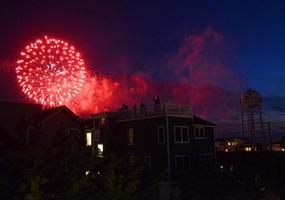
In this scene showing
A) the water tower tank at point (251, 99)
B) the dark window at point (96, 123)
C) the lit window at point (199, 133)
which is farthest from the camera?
the water tower tank at point (251, 99)

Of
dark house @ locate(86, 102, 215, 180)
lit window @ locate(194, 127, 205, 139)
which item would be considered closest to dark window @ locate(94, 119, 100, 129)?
dark house @ locate(86, 102, 215, 180)

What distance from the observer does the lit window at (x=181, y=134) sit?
47.2 meters

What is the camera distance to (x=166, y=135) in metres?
46.2

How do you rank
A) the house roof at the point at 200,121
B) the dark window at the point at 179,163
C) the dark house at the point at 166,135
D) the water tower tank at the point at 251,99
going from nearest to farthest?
the dark house at the point at 166,135 → the dark window at the point at 179,163 → the house roof at the point at 200,121 → the water tower tank at the point at 251,99

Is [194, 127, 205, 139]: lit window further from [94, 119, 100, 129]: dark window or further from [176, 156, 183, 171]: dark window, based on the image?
[94, 119, 100, 129]: dark window

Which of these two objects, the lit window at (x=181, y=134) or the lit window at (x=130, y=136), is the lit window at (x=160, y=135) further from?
the lit window at (x=130, y=136)

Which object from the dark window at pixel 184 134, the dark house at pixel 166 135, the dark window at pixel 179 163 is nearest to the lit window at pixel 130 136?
the dark house at pixel 166 135

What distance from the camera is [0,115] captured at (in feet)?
111

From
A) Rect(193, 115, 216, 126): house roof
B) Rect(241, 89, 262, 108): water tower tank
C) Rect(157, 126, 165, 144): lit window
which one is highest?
Rect(241, 89, 262, 108): water tower tank

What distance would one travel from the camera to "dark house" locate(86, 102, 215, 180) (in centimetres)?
4628

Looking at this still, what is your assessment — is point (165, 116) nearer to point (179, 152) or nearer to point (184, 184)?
point (179, 152)

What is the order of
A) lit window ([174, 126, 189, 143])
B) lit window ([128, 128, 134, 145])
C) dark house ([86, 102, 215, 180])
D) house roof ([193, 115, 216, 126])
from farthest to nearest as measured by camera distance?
house roof ([193, 115, 216, 126])
lit window ([128, 128, 134, 145])
lit window ([174, 126, 189, 143])
dark house ([86, 102, 215, 180])

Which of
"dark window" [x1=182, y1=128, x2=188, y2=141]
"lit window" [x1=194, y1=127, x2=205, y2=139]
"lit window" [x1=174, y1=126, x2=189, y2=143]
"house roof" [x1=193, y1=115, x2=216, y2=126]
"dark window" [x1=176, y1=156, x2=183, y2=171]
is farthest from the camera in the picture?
"house roof" [x1=193, y1=115, x2=216, y2=126]

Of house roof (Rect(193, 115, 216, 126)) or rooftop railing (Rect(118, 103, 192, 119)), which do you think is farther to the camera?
house roof (Rect(193, 115, 216, 126))
